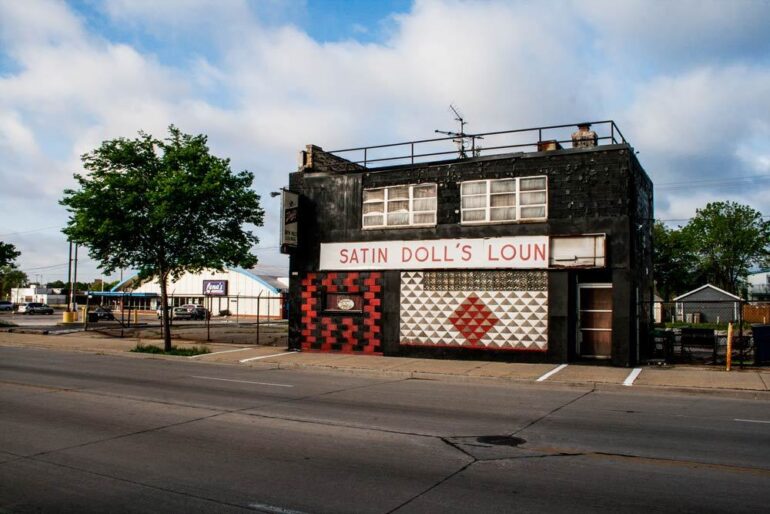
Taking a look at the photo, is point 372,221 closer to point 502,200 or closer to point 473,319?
point 502,200

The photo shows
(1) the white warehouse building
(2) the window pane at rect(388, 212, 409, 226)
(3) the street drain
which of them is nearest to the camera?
(3) the street drain

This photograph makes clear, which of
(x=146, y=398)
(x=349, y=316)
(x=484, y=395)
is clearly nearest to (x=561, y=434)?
(x=484, y=395)

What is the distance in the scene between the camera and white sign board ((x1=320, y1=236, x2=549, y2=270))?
19.4m

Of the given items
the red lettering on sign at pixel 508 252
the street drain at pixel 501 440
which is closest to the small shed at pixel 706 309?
the red lettering on sign at pixel 508 252

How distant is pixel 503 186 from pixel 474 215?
1.34 m

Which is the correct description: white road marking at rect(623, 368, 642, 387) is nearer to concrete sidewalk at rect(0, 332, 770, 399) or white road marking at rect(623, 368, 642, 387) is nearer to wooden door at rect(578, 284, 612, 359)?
concrete sidewalk at rect(0, 332, 770, 399)

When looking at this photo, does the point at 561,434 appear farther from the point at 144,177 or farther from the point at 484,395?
the point at 144,177

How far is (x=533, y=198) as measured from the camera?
19609 mm

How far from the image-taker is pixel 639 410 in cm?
1134

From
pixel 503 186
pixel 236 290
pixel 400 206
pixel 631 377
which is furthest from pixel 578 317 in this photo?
pixel 236 290

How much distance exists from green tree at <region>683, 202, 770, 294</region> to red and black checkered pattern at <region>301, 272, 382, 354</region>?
71.8 m

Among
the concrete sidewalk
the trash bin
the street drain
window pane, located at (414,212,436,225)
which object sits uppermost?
window pane, located at (414,212,436,225)

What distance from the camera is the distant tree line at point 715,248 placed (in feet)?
259

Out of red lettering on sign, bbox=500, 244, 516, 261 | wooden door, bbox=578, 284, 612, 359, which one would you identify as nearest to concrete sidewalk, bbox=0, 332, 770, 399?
wooden door, bbox=578, 284, 612, 359
